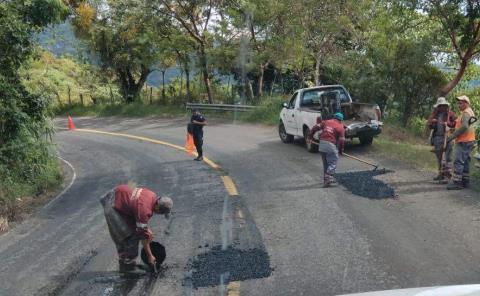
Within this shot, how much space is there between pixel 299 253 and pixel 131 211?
2229 mm

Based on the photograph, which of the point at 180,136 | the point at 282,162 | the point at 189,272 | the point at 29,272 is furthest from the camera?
the point at 180,136

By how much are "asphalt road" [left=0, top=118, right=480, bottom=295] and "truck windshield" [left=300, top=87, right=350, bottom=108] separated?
Answer: 2.61 meters

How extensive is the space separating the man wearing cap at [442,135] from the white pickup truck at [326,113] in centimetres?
351

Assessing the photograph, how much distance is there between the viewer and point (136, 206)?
6.64 meters

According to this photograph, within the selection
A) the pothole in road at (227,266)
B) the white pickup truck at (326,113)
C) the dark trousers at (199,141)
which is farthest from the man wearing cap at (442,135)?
the dark trousers at (199,141)

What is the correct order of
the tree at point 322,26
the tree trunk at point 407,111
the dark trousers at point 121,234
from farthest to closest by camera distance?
the tree at point 322,26 → the tree trunk at point 407,111 → the dark trousers at point 121,234

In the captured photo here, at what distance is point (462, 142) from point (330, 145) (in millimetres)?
2497

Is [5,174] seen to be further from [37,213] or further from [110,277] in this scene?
[110,277]

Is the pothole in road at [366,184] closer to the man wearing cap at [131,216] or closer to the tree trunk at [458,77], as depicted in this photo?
the man wearing cap at [131,216]

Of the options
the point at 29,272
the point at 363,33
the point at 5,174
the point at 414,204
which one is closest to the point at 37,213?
the point at 5,174

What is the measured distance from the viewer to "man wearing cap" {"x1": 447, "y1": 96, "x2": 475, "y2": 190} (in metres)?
10.5

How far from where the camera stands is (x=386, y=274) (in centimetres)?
640

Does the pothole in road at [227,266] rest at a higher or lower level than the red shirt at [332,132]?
lower

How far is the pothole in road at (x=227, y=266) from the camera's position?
259 inches
